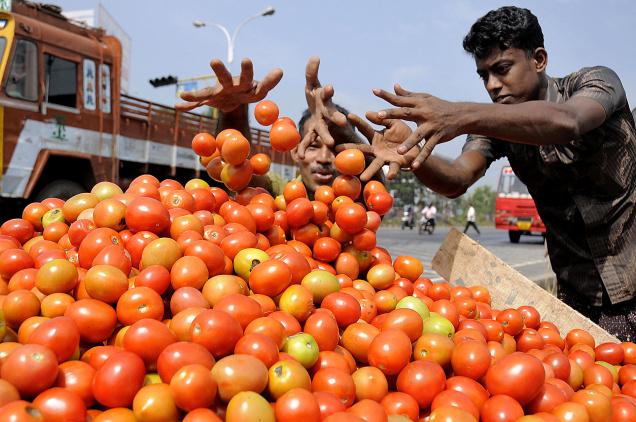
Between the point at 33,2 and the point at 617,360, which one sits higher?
the point at 33,2

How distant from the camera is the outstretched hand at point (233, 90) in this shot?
2.75m

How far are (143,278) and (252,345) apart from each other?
0.55 meters

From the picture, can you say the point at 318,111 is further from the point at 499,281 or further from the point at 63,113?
the point at 63,113

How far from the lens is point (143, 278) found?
1.81 metres

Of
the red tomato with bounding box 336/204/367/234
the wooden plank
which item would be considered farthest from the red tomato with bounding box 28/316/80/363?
the wooden plank

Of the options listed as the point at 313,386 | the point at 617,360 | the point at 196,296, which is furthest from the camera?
the point at 617,360

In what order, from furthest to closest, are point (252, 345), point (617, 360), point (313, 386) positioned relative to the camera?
point (617, 360) → point (313, 386) → point (252, 345)

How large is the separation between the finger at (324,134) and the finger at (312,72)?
0.29m

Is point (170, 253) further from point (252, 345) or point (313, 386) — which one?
point (313, 386)

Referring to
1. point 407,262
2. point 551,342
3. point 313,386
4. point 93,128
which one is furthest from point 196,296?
point 93,128

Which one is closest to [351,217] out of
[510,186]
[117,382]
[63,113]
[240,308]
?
[240,308]

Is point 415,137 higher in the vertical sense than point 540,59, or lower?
lower

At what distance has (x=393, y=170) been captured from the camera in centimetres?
238

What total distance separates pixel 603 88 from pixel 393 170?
1.18 meters
